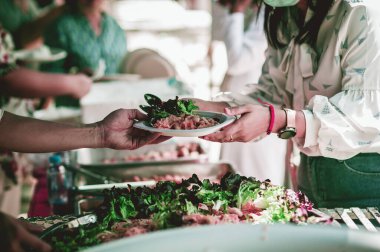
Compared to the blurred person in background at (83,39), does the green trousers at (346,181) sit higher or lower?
lower

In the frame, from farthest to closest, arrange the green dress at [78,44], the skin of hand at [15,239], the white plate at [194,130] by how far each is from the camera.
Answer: the green dress at [78,44]
the white plate at [194,130]
the skin of hand at [15,239]

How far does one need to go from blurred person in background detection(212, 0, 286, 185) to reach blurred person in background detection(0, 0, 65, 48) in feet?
7.89

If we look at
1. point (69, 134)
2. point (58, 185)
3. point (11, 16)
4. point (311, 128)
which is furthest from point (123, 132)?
point (11, 16)

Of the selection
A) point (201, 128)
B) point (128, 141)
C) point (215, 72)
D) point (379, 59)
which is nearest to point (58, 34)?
point (128, 141)

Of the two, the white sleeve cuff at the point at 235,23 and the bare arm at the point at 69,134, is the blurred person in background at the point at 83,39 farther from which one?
the bare arm at the point at 69,134

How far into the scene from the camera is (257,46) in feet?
13.7

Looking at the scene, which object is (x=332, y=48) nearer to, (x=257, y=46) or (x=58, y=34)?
(x=257, y=46)

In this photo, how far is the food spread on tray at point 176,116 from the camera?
1.93 meters

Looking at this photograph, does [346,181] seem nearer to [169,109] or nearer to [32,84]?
[169,109]

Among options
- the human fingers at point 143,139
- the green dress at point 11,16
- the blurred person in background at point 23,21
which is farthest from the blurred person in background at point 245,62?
the green dress at point 11,16

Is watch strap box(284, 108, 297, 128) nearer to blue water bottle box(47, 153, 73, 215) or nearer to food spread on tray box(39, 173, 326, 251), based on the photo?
food spread on tray box(39, 173, 326, 251)

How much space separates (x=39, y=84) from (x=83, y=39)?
1.60 meters

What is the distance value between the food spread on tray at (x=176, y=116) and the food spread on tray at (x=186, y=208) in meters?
0.27

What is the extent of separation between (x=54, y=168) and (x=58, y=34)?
106 inches
